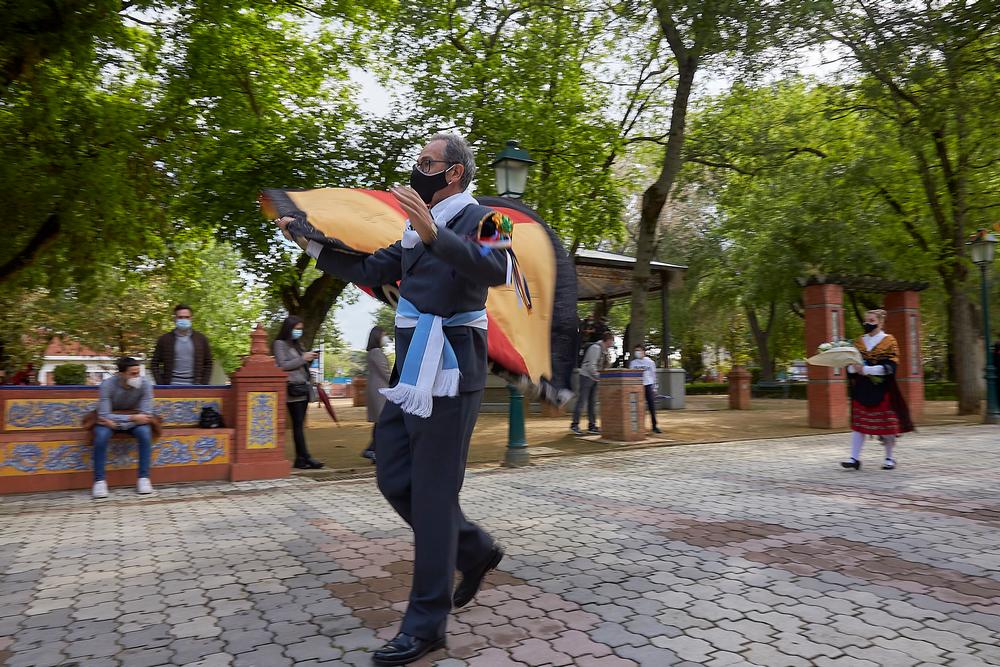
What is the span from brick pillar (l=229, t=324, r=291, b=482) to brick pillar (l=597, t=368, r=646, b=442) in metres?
5.83

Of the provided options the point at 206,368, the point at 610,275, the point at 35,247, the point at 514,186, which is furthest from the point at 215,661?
the point at 610,275

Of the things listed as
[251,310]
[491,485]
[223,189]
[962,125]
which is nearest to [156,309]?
[251,310]

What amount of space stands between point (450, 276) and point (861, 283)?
50.3ft

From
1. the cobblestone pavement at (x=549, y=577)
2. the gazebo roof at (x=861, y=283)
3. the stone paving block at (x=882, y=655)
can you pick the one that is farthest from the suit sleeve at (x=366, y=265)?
the gazebo roof at (x=861, y=283)

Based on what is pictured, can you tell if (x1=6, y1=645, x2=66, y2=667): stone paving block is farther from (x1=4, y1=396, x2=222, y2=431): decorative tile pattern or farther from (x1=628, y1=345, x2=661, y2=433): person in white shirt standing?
(x1=628, y1=345, x2=661, y2=433): person in white shirt standing

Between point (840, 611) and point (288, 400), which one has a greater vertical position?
point (288, 400)

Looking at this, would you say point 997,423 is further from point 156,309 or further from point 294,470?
point 156,309

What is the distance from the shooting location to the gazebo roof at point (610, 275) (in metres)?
19.2

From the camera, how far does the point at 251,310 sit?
4194 cm

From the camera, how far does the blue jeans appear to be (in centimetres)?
728

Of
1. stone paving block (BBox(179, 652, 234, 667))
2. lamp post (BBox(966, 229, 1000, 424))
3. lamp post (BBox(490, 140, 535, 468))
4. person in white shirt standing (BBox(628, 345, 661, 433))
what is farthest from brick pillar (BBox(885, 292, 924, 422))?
stone paving block (BBox(179, 652, 234, 667))

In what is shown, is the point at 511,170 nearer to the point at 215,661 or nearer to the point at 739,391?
the point at 215,661

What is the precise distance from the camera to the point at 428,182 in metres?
3.16

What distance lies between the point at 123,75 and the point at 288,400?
1099cm
